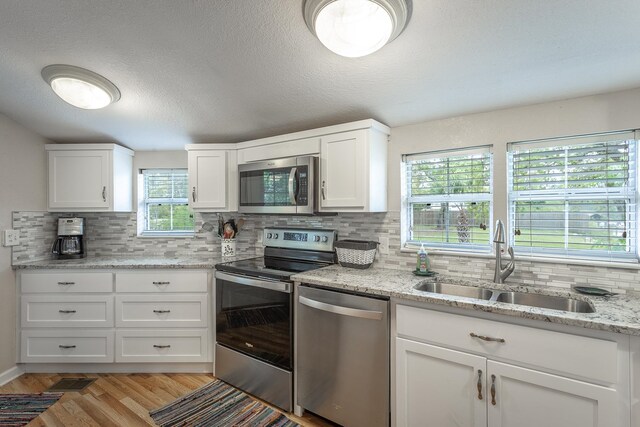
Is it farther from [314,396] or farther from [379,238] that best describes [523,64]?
[314,396]

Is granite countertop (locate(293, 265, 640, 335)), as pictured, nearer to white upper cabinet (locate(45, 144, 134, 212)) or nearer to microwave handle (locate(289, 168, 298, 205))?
microwave handle (locate(289, 168, 298, 205))

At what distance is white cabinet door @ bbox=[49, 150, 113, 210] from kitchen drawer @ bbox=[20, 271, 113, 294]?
0.65 m

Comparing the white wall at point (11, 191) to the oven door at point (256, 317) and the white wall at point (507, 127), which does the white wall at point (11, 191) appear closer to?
the oven door at point (256, 317)

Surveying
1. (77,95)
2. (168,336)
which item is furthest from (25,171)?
(168,336)

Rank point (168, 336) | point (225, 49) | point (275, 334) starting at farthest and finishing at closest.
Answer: point (168, 336) < point (275, 334) < point (225, 49)

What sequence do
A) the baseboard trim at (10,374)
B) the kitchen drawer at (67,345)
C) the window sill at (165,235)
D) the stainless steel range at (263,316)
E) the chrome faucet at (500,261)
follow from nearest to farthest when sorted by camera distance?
the chrome faucet at (500,261) < the stainless steel range at (263,316) < the baseboard trim at (10,374) < the kitchen drawer at (67,345) < the window sill at (165,235)

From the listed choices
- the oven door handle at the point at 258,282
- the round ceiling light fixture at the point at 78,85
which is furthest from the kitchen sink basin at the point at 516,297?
the round ceiling light fixture at the point at 78,85

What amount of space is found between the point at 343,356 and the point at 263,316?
0.66 m

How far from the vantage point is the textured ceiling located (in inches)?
53.6

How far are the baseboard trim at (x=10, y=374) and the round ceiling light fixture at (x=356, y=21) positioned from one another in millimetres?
3476

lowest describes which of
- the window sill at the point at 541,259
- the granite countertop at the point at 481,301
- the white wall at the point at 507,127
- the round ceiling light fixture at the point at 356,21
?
the granite countertop at the point at 481,301

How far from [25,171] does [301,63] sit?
8.88 feet

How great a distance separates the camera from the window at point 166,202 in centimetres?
324

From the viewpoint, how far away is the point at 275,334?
2.13 meters
